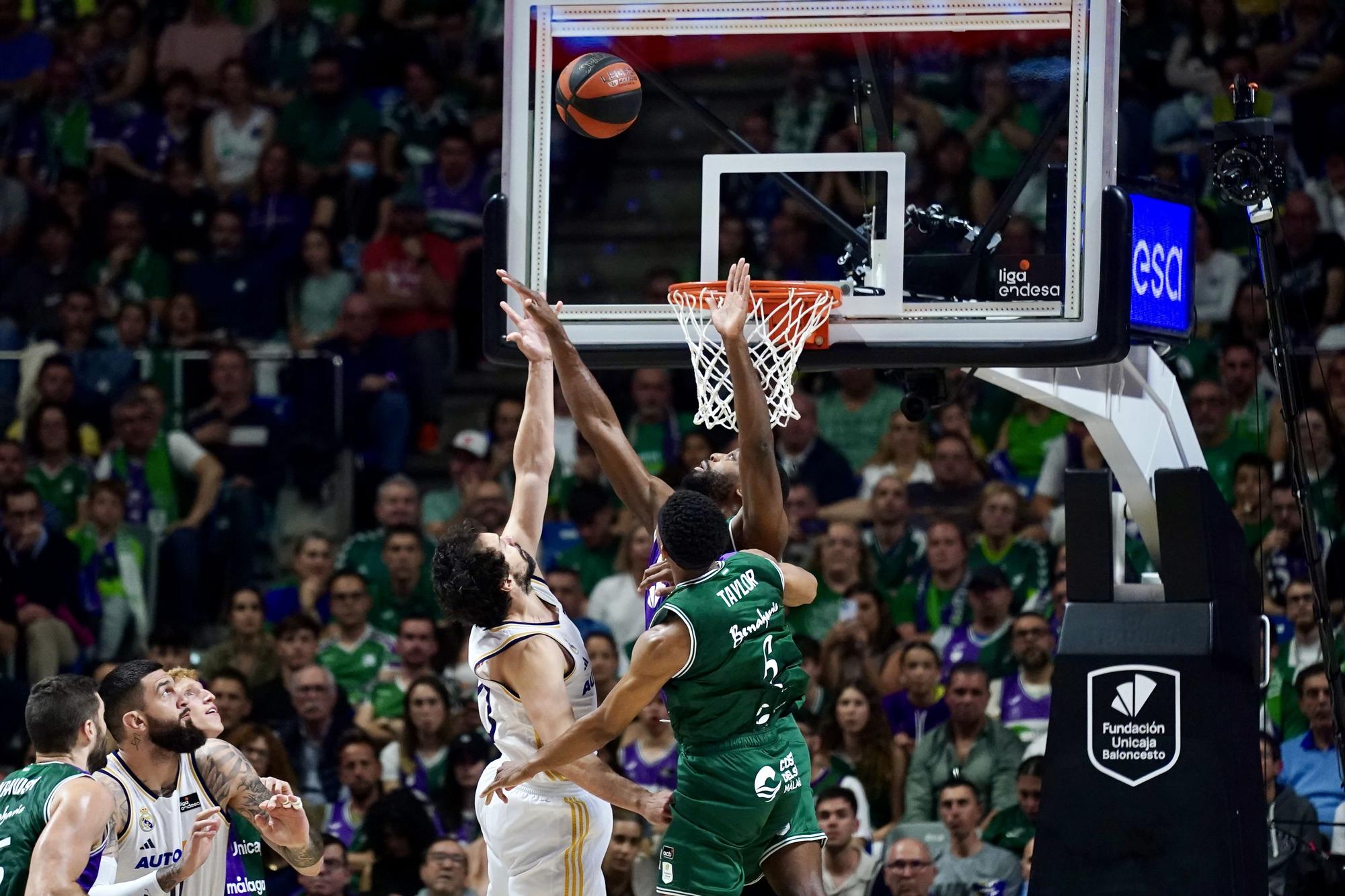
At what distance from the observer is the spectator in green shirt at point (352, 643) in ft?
35.0

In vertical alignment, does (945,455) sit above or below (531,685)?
above

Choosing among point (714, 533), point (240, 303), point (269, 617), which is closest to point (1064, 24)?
point (714, 533)

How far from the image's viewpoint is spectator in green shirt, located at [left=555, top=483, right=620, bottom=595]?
10.9 meters

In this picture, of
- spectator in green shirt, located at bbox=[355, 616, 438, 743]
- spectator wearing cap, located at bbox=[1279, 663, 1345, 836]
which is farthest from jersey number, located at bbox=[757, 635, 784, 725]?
spectator in green shirt, located at bbox=[355, 616, 438, 743]

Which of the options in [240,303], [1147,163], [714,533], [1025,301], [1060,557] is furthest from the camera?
[240,303]

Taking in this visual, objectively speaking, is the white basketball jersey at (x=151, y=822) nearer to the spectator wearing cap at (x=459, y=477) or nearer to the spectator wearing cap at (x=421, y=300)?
the spectator wearing cap at (x=459, y=477)

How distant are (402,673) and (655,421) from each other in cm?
201

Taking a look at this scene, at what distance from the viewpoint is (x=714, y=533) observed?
20.2 feet

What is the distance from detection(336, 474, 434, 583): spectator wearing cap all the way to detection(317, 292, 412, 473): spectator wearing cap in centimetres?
73

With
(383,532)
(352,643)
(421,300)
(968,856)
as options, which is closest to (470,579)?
(968,856)

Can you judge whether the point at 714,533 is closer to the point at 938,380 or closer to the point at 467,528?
the point at 467,528

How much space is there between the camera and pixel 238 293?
12.7 meters

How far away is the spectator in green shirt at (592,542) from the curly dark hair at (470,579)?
4.45 m

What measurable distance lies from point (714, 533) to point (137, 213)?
8080 millimetres
